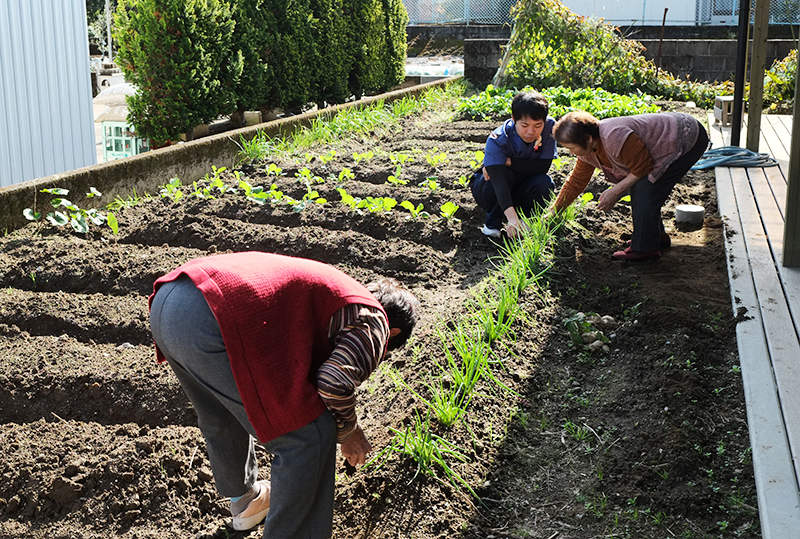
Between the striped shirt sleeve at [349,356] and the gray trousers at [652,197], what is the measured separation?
2443 millimetres

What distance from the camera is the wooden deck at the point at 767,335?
6.70 ft

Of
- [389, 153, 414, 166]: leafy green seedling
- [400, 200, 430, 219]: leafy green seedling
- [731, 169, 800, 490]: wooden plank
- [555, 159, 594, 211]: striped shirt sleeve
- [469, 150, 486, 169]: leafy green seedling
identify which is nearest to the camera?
[731, 169, 800, 490]: wooden plank

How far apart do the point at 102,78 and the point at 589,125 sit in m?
14.9

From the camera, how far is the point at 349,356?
1732 mm

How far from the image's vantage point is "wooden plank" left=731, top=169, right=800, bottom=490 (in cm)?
243

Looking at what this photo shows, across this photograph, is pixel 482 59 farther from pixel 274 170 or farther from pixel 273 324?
pixel 273 324

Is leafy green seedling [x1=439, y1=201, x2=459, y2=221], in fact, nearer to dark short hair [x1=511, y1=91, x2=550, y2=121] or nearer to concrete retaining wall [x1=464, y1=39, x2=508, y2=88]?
dark short hair [x1=511, y1=91, x2=550, y2=121]

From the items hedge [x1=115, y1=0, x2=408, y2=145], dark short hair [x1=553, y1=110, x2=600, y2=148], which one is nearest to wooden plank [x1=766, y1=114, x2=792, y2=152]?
dark short hair [x1=553, y1=110, x2=600, y2=148]

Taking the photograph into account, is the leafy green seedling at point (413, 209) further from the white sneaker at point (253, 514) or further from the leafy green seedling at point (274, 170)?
the white sneaker at point (253, 514)

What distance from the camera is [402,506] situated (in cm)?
224

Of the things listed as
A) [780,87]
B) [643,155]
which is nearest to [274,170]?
[643,155]

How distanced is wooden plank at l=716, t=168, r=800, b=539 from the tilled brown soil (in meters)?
0.06

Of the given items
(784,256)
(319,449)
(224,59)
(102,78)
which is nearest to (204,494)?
(319,449)

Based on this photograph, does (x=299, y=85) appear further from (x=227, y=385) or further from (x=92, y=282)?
(x=227, y=385)
